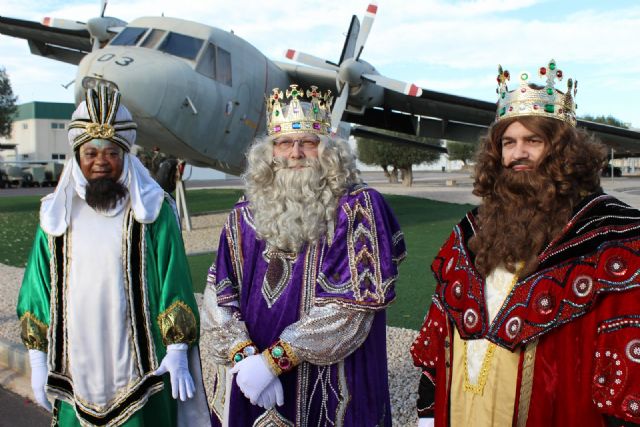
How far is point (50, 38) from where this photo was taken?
1669 cm

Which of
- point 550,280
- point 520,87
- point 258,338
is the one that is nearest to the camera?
point 550,280

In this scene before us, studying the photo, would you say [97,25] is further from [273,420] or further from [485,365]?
[485,365]

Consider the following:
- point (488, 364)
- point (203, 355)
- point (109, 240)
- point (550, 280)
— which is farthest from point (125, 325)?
point (203, 355)

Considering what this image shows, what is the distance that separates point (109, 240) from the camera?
266cm

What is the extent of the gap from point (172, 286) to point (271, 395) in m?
0.66

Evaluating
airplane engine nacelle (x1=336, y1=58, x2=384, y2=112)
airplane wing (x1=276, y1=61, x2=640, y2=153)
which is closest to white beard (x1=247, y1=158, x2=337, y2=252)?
airplane engine nacelle (x1=336, y1=58, x2=384, y2=112)

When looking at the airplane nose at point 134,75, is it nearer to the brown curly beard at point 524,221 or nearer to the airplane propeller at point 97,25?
the airplane propeller at point 97,25

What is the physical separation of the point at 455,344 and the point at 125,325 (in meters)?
1.40

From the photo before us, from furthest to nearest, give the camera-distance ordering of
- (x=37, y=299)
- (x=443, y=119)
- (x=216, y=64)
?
(x=443, y=119) → (x=216, y=64) → (x=37, y=299)

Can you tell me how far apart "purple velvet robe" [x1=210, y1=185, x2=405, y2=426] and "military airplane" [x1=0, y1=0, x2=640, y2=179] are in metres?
7.59

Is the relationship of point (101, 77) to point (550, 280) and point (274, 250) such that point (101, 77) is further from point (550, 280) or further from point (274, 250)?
point (550, 280)

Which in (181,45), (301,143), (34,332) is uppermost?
(181,45)

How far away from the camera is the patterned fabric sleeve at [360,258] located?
7.71 ft

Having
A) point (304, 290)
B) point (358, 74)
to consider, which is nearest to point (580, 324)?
point (304, 290)
